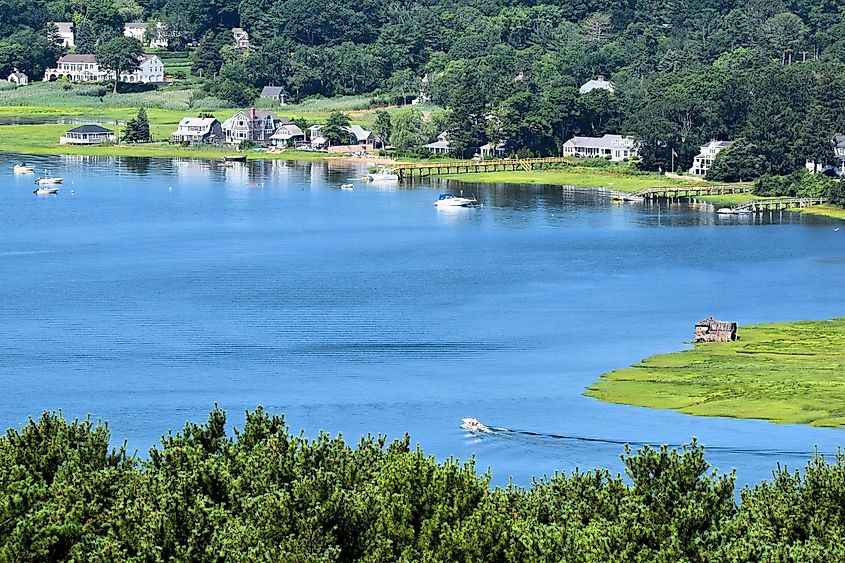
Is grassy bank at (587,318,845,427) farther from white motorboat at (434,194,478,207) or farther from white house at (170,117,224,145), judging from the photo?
white house at (170,117,224,145)

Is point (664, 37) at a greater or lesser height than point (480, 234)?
greater

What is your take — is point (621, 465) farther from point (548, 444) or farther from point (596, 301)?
point (596, 301)

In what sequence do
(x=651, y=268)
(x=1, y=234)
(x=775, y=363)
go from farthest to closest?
(x=1, y=234), (x=651, y=268), (x=775, y=363)

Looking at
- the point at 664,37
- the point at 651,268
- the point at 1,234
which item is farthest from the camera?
the point at 664,37

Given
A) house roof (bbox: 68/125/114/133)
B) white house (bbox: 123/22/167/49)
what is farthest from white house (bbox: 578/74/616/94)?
white house (bbox: 123/22/167/49)

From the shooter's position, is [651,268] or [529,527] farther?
[651,268]

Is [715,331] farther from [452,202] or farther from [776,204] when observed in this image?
[776,204]

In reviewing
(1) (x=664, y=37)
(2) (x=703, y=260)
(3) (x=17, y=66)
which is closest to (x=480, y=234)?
(2) (x=703, y=260)

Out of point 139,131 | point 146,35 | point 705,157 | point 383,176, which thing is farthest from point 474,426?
point 146,35
